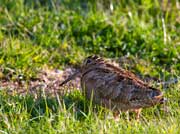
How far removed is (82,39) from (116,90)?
2683 millimetres

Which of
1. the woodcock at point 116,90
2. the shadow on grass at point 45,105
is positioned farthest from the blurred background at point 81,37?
the woodcock at point 116,90

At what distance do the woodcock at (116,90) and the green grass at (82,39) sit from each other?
0.45ft

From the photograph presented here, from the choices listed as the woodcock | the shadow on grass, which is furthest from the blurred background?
the woodcock

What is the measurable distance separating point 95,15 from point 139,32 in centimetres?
71

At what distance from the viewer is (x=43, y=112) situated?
6.98 metres

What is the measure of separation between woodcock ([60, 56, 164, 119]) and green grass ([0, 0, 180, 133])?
0.45 feet

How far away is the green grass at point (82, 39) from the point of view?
731 centimetres

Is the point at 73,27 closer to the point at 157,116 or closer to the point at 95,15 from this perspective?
the point at 95,15

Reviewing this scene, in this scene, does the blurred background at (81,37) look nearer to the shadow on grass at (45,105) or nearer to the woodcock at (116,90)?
the shadow on grass at (45,105)

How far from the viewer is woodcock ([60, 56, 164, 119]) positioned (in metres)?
6.76

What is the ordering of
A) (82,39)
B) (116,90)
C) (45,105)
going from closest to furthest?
(116,90)
(45,105)
(82,39)

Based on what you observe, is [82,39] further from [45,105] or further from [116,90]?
[116,90]

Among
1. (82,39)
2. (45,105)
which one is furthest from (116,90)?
(82,39)

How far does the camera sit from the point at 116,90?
6.91 m
